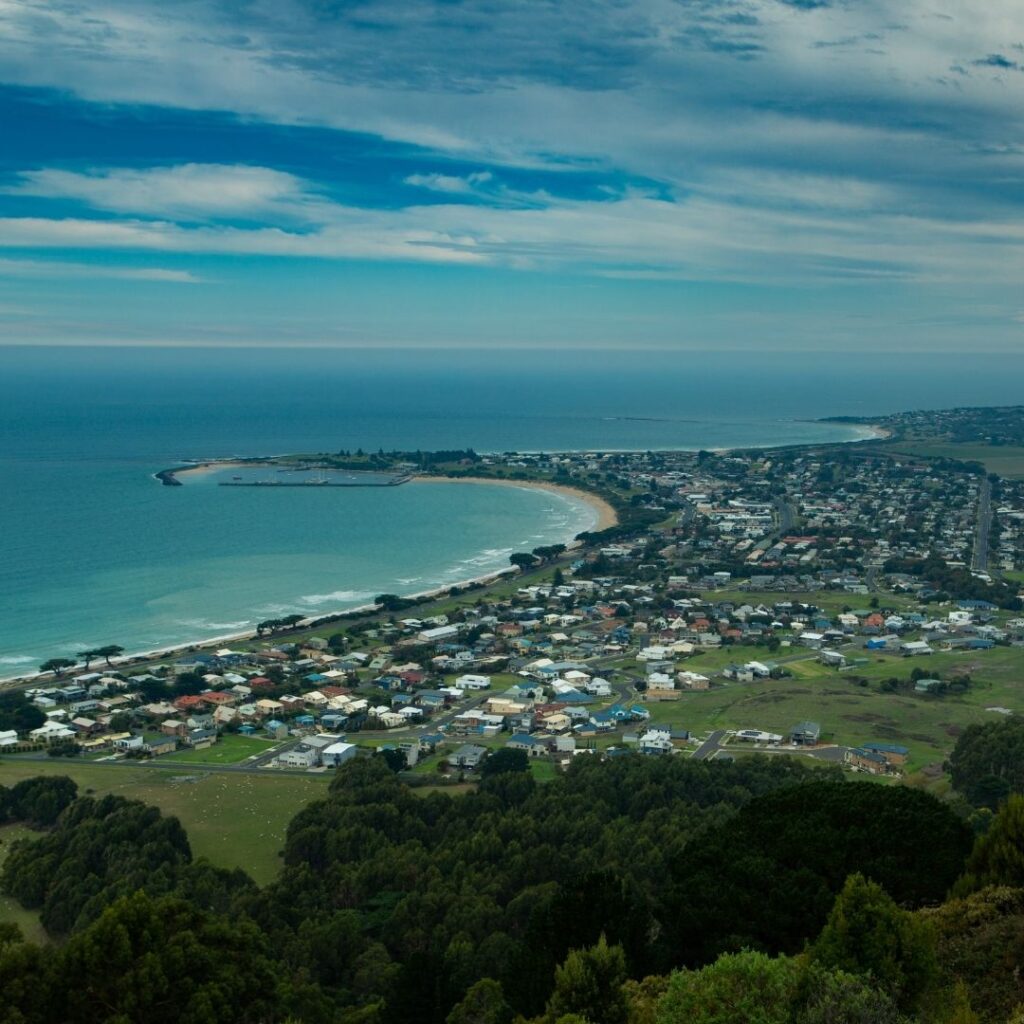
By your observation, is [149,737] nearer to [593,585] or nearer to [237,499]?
[593,585]

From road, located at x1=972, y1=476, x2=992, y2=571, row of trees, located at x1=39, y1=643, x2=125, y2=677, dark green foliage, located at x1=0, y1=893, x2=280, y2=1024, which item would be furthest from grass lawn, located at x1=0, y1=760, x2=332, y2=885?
road, located at x1=972, y1=476, x2=992, y2=571

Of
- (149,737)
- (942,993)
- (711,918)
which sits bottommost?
(149,737)

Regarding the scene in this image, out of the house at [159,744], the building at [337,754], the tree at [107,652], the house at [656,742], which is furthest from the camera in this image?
the tree at [107,652]

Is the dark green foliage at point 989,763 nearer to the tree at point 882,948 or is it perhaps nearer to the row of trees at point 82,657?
the tree at point 882,948

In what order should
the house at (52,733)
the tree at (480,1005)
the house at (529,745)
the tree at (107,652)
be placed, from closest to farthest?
the tree at (480,1005)
the house at (529,745)
the house at (52,733)
the tree at (107,652)

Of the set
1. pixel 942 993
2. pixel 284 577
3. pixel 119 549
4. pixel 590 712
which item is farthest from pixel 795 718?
pixel 119 549

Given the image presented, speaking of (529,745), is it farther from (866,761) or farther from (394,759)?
(866,761)

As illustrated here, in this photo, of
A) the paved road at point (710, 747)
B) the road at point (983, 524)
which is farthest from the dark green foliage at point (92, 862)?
the road at point (983, 524)
